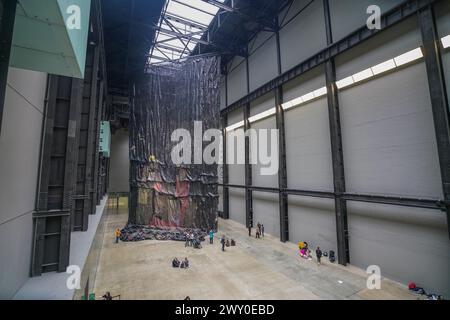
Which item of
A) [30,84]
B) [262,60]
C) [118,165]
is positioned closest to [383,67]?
[262,60]

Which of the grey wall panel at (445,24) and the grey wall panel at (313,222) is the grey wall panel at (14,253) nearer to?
the grey wall panel at (313,222)

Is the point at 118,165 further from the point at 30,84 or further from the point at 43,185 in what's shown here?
the point at 30,84

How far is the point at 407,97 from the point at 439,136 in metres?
2.32

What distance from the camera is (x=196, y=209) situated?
18.5m

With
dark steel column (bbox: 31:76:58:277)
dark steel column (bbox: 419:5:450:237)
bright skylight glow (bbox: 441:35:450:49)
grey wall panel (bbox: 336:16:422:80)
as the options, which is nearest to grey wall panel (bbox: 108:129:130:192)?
dark steel column (bbox: 31:76:58:277)

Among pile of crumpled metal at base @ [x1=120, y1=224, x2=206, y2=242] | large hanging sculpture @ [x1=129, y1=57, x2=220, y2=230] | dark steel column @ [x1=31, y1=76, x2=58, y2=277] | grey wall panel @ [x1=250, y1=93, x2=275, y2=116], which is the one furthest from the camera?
large hanging sculpture @ [x1=129, y1=57, x2=220, y2=230]

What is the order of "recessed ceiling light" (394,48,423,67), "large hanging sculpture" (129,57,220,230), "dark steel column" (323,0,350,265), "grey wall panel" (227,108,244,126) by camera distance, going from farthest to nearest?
"grey wall panel" (227,108,244,126) < "large hanging sculpture" (129,57,220,230) < "dark steel column" (323,0,350,265) < "recessed ceiling light" (394,48,423,67)

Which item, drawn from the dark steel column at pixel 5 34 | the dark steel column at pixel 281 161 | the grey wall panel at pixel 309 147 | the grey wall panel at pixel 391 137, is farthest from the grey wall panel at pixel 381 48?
the dark steel column at pixel 5 34

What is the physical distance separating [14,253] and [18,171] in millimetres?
1931

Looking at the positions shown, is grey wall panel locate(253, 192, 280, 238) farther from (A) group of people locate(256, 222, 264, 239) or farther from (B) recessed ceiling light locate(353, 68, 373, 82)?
(B) recessed ceiling light locate(353, 68, 373, 82)

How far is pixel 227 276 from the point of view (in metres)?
10.2

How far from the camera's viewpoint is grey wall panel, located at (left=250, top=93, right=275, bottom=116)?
1783 cm

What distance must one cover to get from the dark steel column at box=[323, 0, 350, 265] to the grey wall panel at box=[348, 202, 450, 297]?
360 mm

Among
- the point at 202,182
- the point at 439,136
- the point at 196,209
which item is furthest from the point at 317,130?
the point at 196,209
